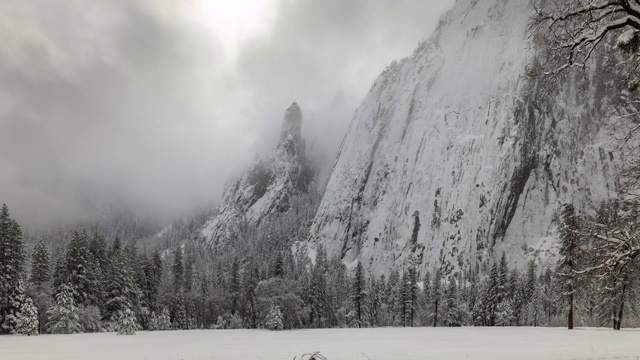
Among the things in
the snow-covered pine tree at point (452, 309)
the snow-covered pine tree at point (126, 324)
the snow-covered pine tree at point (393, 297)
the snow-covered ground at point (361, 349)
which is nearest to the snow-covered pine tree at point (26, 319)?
the snow-covered pine tree at point (126, 324)

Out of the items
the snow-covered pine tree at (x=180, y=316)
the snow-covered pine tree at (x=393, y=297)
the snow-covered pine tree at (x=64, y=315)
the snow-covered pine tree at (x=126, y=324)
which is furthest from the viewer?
the snow-covered pine tree at (x=393, y=297)

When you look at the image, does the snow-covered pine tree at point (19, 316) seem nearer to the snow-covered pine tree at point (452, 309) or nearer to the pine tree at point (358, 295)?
the pine tree at point (358, 295)

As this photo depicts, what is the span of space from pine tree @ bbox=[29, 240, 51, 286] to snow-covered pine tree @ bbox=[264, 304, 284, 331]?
33.4 m

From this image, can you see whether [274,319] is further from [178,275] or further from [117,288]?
[178,275]

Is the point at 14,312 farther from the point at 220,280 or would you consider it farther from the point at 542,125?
the point at 542,125

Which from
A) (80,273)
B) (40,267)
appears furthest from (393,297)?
(40,267)

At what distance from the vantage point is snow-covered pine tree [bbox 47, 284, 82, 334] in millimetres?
53188

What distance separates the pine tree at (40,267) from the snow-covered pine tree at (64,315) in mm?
7226

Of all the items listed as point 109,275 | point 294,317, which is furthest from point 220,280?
point 109,275

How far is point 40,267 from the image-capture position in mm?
60375

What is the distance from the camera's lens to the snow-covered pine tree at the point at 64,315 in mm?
53188

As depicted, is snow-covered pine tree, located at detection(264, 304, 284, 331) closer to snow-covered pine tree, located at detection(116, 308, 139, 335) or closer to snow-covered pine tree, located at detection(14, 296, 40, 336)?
snow-covered pine tree, located at detection(116, 308, 139, 335)

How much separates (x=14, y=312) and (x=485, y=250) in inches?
6502

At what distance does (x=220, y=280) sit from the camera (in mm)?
107938
